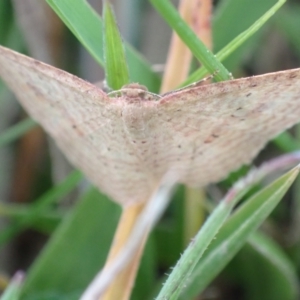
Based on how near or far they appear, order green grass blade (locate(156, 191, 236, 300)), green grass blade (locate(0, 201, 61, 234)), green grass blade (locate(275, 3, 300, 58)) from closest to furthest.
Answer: green grass blade (locate(156, 191, 236, 300)), green grass blade (locate(0, 201, 61, 234)), green grass blade (locate(275, 3, 300, 58))

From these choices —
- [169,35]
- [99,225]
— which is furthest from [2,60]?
[169,35]

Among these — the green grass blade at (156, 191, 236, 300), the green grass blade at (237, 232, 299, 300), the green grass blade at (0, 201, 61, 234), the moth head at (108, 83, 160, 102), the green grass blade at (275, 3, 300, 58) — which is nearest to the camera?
the green grass blade at (156, 191, 236, 300)

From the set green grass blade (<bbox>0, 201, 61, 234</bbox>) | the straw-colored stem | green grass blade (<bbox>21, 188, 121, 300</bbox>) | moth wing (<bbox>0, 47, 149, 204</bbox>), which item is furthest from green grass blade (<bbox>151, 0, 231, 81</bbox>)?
green grass blade (<bbox>0, 201, 61, 234</bbox>)

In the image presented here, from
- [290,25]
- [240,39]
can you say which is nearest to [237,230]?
[240,39]

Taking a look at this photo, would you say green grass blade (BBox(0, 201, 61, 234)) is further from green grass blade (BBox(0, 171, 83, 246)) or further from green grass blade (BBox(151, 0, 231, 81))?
green grass blade (BBox(151, 0, 231, 81))

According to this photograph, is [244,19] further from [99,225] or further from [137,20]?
[99,225]

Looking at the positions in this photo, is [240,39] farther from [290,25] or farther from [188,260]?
[290,25]

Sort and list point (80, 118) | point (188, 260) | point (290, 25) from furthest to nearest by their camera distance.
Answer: point (290, 25) < point (80, 118) < point (188, 260)
